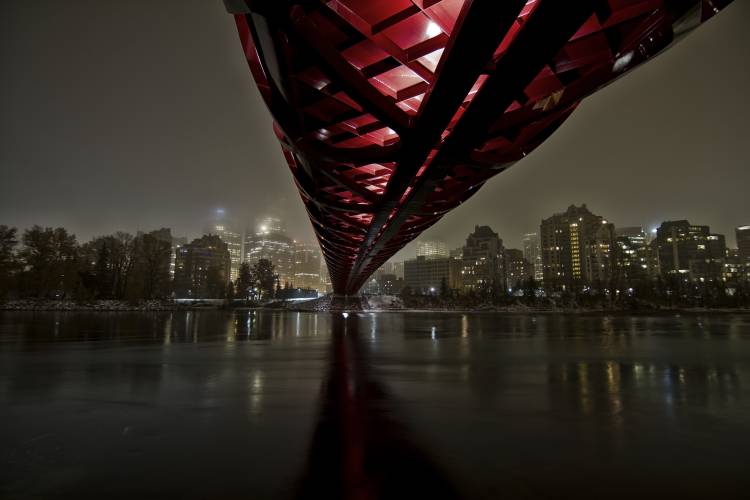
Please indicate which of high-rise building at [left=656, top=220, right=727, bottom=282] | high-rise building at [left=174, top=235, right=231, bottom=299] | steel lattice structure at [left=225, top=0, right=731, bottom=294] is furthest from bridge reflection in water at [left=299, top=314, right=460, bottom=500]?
high-rise building at [left=656, top=220, right=727, bottom=282]

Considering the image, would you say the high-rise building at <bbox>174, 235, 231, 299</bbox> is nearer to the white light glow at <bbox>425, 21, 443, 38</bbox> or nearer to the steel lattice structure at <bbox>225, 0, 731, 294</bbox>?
the steel lattice structure at <bbox>225, 0, 731, 294</bbox>

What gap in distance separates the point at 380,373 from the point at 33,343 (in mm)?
18421

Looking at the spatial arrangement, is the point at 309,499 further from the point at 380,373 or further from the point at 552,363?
the point at 552,363

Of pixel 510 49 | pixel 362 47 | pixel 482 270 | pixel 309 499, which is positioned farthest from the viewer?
pixel 482 270

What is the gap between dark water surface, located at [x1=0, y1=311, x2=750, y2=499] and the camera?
4422 millimetres

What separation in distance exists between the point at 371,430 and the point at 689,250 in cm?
22364

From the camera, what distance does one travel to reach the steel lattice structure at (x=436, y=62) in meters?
5.70

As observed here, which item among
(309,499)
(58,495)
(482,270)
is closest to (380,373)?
(309,499)

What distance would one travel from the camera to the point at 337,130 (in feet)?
34.6

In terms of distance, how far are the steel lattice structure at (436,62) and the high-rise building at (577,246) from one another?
165823 millimetres

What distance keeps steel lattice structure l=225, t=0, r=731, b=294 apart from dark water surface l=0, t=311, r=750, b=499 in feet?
20.3

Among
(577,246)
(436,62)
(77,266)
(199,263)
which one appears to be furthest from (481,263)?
(436,62)

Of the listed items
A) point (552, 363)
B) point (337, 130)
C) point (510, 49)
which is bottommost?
point (552, 363)

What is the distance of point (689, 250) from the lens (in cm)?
17238
